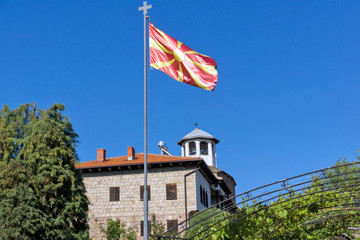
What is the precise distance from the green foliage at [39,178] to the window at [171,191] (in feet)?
36.8

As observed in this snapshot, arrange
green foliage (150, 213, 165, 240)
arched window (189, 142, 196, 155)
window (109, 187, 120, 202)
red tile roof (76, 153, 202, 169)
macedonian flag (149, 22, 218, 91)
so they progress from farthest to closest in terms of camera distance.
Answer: arched window (189, 142, 196, 155) < window (109, 187, 120, 202) < red tile roof (76, 153, 202, 169) < green foliage (150, 213, 165, 240) < macedonian flag (149, 22, 218, 91)

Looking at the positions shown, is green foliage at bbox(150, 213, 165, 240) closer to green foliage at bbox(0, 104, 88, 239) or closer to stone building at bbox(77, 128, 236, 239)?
stone building at bbox(77, 128, 236, 239)

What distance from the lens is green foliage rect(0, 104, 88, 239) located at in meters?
20.3

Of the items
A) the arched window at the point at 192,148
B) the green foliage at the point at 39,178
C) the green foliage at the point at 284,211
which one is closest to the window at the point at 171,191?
the green foliage at the point at 39,178

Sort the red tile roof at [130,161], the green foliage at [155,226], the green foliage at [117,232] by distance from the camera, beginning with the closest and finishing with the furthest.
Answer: the green foliage at [117,232] → the green foliage at [155,226] → the red tile roof at [130,161]

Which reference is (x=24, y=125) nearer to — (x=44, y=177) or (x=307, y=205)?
(x=44, y=177)

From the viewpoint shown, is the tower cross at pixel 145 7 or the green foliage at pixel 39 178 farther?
the green foliage at pixel 39 178

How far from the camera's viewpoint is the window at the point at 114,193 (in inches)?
1342

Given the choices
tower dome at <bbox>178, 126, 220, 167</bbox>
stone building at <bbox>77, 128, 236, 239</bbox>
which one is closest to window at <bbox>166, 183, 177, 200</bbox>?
stone building at <bbox>77, 128, 236, 239</bbox>

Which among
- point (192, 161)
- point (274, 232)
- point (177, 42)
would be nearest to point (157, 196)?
point (192, 161)

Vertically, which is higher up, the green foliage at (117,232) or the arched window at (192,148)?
the arched window at (192,148)

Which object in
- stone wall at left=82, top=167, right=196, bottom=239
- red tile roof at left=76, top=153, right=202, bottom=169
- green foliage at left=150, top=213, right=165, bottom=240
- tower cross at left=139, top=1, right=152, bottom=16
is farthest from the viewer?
red tile roof at left=76, top=153, right=202, bottom=169

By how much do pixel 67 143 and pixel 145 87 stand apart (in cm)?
1091

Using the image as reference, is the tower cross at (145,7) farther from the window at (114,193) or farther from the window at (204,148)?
the window at (204,148)
